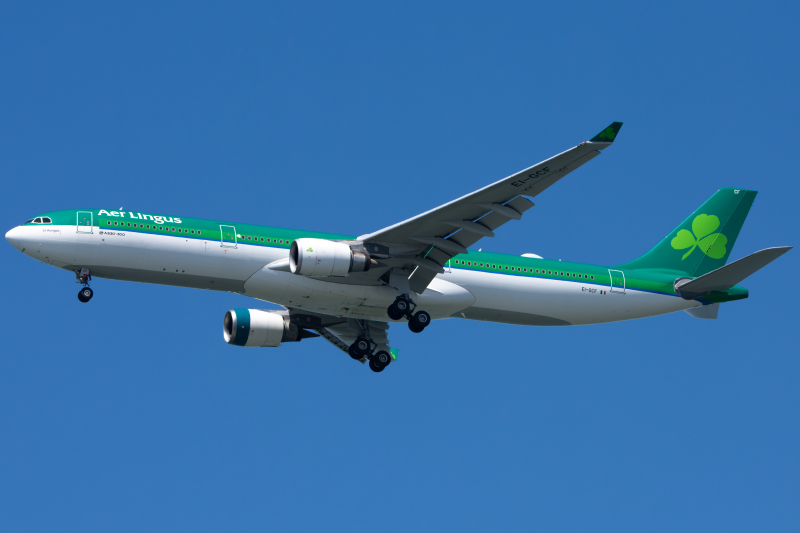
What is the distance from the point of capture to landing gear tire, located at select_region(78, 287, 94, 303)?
3272 centimetres

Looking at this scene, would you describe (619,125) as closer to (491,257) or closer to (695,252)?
(491,257)

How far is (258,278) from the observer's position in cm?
3300

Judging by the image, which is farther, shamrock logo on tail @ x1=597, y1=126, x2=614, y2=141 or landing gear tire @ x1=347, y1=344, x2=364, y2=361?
landing gear tire @ x1=347, y1=344, x2=364, y2=361

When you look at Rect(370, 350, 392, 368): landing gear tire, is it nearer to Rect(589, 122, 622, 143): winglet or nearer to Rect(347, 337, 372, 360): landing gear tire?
Rect(347, 337, 372, 360): landing gear tire

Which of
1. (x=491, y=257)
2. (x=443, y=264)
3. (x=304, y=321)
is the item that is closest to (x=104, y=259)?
(x=304, y=321)

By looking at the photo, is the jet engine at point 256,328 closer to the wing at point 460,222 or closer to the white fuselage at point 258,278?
the white fuselage at point 258,278

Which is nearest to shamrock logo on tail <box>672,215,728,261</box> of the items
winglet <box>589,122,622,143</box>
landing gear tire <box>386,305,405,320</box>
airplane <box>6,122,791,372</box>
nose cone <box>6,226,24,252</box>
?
airplane <box>6,122,791,372</box>

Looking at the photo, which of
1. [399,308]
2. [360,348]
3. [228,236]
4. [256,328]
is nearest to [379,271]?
[399,308]

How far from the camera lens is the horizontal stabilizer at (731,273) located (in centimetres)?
3438

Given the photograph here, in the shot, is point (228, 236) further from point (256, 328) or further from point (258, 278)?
point (256, 328)

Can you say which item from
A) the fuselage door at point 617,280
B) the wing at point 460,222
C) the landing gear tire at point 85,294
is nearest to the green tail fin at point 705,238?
the fuselage door at point 617,280

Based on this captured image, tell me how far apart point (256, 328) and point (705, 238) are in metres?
20.2

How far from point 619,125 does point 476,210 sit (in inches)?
242

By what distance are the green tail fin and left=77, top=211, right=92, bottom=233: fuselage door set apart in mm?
22218
